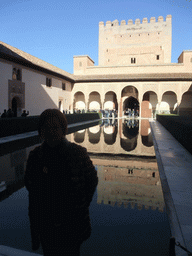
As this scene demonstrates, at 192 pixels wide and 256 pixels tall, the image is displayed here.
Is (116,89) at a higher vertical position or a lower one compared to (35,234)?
higher

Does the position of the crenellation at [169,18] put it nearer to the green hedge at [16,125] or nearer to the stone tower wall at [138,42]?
the stone tower wall at [138,42]

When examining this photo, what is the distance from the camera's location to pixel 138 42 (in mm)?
38344

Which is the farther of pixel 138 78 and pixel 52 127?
pixel 138 78

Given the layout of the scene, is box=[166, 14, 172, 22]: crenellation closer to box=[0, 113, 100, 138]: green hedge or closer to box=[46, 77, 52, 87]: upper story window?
box=[46, 77, 52, 87]: upper story window

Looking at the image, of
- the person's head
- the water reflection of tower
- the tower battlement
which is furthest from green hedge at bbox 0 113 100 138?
the tower battlement

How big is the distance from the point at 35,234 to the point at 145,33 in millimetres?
41429

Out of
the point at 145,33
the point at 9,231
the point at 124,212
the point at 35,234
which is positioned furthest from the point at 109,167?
the point at 145,33

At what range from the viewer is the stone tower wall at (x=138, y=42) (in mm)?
37188

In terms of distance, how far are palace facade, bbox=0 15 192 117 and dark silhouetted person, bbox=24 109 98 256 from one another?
15836 mm


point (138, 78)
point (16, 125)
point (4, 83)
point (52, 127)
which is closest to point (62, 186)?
point (52, 127)

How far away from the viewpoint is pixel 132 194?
12.7 ft

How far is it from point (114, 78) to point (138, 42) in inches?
497

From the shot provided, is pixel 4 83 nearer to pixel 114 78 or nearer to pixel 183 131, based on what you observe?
pixel 183 131

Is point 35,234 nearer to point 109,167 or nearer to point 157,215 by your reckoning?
point 157,215
